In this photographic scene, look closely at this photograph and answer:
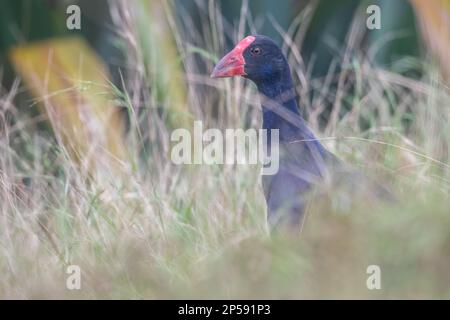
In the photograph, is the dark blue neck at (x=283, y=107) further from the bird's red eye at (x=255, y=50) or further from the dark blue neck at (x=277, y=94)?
the bird's red eye at (x=255, y=50)

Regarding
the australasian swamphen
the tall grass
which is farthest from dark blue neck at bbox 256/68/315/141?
the tall grass

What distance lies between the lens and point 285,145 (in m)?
4.71

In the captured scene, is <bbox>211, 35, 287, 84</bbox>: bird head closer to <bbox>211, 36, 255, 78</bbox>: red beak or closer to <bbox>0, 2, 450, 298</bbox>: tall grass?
<bbox>211, 36, 255, 78</bbox>: red beak

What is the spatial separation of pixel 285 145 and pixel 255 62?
0.44 m

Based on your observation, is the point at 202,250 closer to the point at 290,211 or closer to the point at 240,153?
the point at 290,211

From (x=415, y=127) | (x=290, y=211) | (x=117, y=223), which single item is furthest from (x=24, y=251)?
(x=415, y=127)

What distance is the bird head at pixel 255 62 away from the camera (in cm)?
495

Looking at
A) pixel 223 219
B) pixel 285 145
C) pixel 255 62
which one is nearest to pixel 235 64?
pixel 255 62

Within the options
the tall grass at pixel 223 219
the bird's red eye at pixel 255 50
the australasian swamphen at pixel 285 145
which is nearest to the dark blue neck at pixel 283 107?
the australasian swamphen at pixel 285 145

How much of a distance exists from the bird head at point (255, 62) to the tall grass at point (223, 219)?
0.30m

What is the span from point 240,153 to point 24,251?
1.22m

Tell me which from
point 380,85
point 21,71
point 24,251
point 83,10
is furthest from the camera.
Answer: point 83,10

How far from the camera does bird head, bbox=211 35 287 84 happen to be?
4.95m
